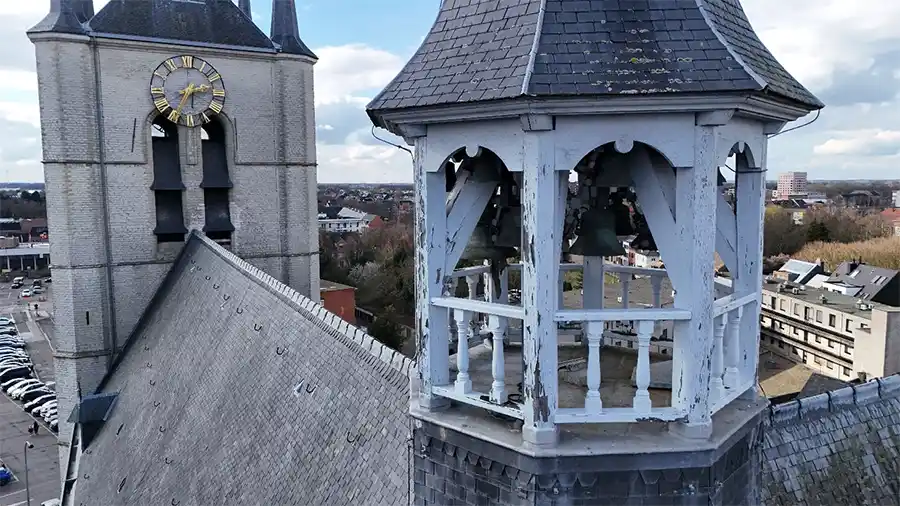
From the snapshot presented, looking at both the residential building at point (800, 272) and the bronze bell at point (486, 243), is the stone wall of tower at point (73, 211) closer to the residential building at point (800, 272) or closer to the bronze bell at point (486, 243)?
the bronze bell at point (486, 243)

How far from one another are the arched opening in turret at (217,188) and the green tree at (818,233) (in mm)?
72711

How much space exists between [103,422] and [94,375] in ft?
10.0

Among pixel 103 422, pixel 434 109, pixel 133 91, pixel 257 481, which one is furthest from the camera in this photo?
pixel 133 91

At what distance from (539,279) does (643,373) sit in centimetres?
102

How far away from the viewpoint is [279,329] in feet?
34.6

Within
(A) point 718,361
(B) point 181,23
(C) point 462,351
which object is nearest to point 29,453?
(B) point 181,23

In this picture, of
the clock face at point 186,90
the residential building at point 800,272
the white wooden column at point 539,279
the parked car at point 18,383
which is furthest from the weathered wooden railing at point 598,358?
the residential building at point 800,272

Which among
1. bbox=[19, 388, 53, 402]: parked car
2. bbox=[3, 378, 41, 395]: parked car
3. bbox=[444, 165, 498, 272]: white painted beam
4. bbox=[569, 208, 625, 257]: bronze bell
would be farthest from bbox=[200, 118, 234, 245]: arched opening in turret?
bbox=[3, 378, 41, 395]: parked car

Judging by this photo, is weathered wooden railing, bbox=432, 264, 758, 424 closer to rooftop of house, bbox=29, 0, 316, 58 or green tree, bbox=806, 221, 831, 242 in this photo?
rooftop of house, bbox=29, 0, 316, 58

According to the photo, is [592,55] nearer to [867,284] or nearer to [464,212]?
[464,212]

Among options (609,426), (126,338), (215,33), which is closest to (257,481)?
(609,426)

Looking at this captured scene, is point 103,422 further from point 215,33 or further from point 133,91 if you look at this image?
point 215,33

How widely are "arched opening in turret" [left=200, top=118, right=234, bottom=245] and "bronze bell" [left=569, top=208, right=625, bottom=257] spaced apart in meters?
15.3

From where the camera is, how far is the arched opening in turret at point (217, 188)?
19344 millimetres
